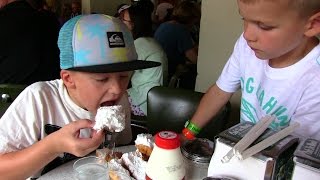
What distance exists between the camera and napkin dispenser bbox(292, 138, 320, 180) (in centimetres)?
84

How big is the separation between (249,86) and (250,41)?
317 mm

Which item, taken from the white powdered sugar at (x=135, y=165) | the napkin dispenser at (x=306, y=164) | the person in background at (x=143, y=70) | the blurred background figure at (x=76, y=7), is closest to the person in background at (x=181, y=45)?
the person in background at (x=143, y=70)

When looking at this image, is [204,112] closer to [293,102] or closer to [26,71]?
[293,102]

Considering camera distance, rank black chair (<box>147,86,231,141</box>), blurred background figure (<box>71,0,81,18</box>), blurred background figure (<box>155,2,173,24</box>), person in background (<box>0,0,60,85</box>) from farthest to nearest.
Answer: blurred background figure (<box>155,2,173,24</box>) < blurred background figure (<box>71,0,81,18</box>) < person in background (<box>0,0,60,85</box>) < black chair (<box>147,86,231,141</box>)

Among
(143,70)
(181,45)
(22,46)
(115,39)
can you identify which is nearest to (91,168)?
(115,39)

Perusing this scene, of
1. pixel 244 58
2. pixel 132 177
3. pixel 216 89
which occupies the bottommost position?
pixel 132 177

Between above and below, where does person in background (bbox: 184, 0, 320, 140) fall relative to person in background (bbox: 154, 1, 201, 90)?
above

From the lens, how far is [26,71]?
2.27 m

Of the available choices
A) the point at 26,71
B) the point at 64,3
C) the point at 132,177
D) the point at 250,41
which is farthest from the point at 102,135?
the point at 64,3

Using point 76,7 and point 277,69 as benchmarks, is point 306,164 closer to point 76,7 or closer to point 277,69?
point 277,69

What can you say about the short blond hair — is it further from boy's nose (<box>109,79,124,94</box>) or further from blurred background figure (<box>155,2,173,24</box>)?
blurred background figure (<box>155,2,173,24</box>)

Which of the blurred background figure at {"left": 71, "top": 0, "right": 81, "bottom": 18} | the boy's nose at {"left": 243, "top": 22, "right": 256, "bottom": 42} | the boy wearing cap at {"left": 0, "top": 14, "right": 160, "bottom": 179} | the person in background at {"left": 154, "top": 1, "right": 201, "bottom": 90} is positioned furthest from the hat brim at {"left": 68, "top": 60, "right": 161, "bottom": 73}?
the blurred background figure at {"left": 71, "top": 0, "right": 81, "bottom": 18}

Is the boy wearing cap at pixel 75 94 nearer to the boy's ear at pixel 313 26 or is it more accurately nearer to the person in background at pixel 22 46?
the boy's ear at pixel 313 26

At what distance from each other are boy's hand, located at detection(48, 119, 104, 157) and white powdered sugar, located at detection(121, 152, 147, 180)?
0.14m
